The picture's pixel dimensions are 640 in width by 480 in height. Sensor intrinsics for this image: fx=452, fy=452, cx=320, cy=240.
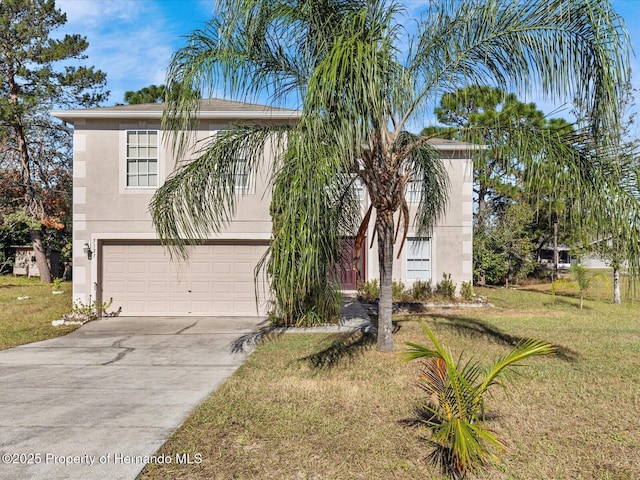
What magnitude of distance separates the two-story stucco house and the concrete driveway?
5.28ft

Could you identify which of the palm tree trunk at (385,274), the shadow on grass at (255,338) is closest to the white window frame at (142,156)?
the shadow on grass at (255,338)

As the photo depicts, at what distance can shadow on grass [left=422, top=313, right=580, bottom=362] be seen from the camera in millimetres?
7924

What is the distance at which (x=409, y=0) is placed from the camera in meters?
6.25

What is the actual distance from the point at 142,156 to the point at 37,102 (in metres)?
12.4

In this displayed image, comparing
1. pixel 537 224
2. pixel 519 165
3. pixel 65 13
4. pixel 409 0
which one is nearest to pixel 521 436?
pixel 519 165

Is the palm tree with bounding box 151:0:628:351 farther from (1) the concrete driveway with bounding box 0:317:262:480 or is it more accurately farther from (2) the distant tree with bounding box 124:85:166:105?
(2) the distant tree with bounding box 124:85:166:105

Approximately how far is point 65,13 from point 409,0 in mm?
22351

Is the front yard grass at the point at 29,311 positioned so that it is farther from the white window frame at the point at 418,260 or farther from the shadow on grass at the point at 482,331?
the white window frame at the point at 418,260

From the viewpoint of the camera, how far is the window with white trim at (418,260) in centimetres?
1474

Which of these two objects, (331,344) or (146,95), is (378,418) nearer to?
(331,344)

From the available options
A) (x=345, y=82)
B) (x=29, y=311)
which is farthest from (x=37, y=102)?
(x=345, y=82)

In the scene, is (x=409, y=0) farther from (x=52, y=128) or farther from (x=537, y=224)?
(x=52, y=128)

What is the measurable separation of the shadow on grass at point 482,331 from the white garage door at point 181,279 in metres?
4.85

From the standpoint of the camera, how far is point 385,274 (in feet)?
24.5
